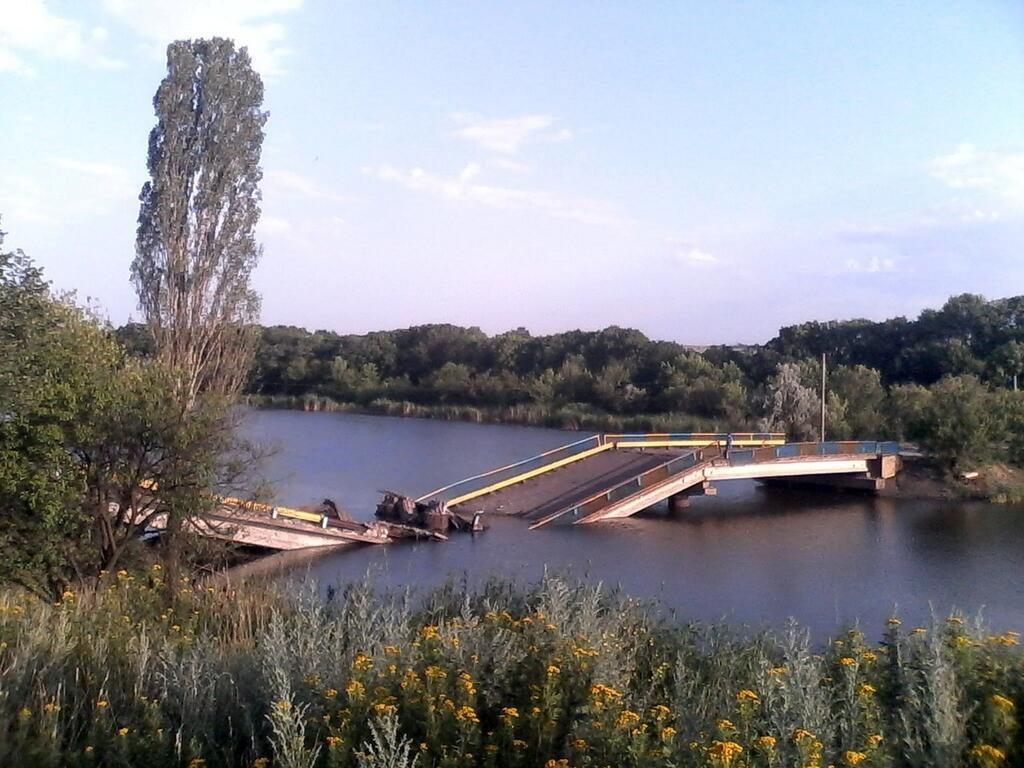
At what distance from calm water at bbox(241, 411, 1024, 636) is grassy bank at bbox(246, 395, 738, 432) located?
10739 millimetres

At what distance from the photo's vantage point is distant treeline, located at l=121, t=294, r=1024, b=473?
31.1 metres

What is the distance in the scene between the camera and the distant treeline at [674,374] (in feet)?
102

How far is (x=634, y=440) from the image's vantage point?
80.1ft

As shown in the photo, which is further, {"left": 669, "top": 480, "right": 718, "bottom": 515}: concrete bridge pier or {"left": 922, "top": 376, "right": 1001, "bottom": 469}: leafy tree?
{"left": 922, "top": 376, "right": 1001, "bottom": 469}: leafy tree

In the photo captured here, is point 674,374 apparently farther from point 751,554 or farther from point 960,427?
point 751,554

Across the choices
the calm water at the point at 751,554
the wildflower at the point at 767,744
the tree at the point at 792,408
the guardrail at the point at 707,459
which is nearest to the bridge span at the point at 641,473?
the guardrail at the point at 707,459

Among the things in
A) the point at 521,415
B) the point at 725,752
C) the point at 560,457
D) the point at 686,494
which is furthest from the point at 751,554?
the point at 521,415

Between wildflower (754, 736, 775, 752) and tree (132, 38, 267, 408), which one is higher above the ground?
tree (132, 38, 267, 408)

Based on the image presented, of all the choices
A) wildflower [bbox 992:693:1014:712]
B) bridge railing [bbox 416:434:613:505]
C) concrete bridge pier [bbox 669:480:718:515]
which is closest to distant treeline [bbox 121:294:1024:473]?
concrete bridge pier [bbox 669:480:718:515]

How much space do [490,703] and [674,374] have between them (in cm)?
3882

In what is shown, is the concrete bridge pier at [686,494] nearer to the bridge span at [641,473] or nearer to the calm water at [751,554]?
the bridge span at [641,473]

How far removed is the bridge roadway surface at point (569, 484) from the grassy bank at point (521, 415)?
1205 centimetres

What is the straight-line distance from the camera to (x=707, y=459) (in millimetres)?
21641

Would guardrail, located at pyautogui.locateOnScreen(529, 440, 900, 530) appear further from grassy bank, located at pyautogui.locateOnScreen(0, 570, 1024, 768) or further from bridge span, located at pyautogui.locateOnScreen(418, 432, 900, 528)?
grassy bank, located at pyautogui.locateOnScreen(0, 570, 1024, 768)
